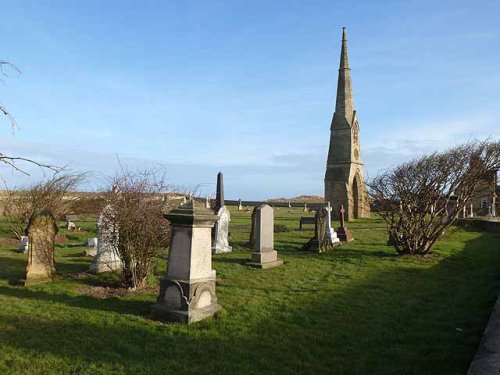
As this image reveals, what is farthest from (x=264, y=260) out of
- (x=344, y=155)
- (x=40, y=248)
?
(x=344, y=155)

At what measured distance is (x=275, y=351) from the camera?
5.28 metres

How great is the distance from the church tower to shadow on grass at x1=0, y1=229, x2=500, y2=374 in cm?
2401

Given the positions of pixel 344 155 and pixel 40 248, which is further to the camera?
pixel 344 155

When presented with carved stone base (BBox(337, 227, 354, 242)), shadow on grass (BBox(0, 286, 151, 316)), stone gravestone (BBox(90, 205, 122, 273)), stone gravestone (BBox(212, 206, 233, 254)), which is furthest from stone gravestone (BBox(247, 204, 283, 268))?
carved stone base (BBox(337, 227, 354, 242))

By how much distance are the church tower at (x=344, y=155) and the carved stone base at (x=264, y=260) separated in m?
21.0

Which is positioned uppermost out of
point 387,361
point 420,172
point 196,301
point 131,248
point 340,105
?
point 340,105

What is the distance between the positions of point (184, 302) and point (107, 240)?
3312 millimetres

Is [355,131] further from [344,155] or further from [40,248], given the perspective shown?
[40,248]

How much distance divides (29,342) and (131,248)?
3.15 meters

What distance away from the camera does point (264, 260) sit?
37.7 feet

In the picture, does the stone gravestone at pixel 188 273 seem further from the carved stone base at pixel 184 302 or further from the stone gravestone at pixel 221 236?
the stone gravestone at pixel 221 236

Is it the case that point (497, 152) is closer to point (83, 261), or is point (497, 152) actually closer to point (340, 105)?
point (83, 261)

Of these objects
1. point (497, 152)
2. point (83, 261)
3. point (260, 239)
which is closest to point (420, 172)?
point (497, 152)

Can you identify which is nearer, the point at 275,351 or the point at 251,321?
the point at 275,351
